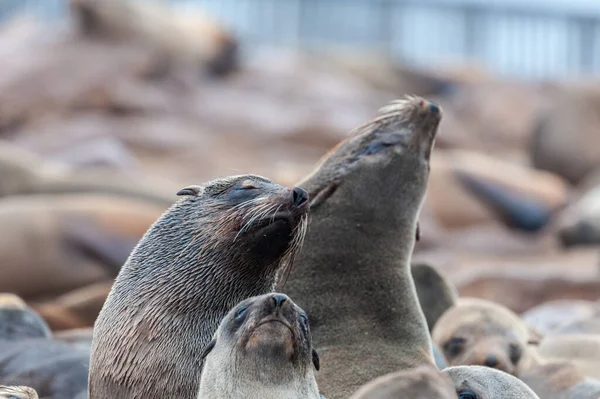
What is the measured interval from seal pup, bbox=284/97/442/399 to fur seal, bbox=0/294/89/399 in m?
1.18

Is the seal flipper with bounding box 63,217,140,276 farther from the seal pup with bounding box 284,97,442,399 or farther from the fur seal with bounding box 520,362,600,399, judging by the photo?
the fur seal with bounding box 520,362,600,399

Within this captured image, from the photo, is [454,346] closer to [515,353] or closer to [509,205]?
[515,353]

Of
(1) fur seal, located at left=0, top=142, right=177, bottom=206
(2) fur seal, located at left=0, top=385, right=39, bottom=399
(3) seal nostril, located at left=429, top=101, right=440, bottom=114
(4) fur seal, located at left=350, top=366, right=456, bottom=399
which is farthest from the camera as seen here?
(1) fur seal, located at left=0, top=142, right=177, bottom=206

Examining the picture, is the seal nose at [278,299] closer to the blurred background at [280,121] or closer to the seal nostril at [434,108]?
the seal nostril at [434,108]

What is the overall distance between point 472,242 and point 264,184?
9664 millimetres

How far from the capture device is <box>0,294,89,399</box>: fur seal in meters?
5.67

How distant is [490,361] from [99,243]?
182 inches

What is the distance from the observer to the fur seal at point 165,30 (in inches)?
835

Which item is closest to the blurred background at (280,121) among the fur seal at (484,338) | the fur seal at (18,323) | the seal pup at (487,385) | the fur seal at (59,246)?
the fur seal at (59,246)

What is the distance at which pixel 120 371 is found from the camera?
176 inches

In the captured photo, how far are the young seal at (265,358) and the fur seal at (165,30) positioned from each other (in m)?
17.8

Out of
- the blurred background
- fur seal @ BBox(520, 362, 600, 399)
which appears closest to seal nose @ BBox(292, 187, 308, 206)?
fur seal @ BBox(520, 362, 600, 399)

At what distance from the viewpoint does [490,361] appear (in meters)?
5.95

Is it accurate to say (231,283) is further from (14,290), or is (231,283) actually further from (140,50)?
(140,50)
